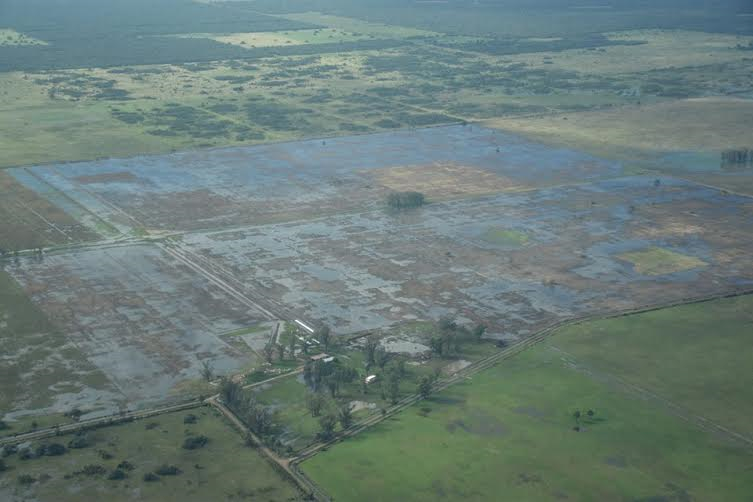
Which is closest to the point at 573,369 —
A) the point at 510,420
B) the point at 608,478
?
the point at 510,420

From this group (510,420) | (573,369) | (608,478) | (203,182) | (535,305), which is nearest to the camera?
(608,478)

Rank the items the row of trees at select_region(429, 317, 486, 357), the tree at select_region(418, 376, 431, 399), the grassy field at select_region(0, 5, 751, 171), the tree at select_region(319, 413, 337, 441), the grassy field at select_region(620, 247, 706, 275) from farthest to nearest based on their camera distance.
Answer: the grassy field at select_region(0, 5, 751, 171) → the grassy field at select_region(620, 247, 706, 275) → the row of trees at select_region(429, 317, 486, 357) → the tree at select_region(418, 376, 431, 399) → the tree at select_region(319, 413, 337, 441)

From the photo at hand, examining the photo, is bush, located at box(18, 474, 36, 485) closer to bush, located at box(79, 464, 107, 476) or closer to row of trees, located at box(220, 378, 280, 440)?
bush, located at box(79, 464, 107, 476)

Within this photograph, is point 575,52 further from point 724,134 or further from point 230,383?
point 230,383

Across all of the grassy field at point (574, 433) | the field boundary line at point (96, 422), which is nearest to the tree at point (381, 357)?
the grassy field at point (574, 433)

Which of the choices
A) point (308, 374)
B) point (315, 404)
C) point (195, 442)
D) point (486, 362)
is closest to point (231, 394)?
point (315, 404)

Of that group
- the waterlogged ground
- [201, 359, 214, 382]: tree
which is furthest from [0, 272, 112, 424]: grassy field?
[201, 359, 214, 382]: tree
